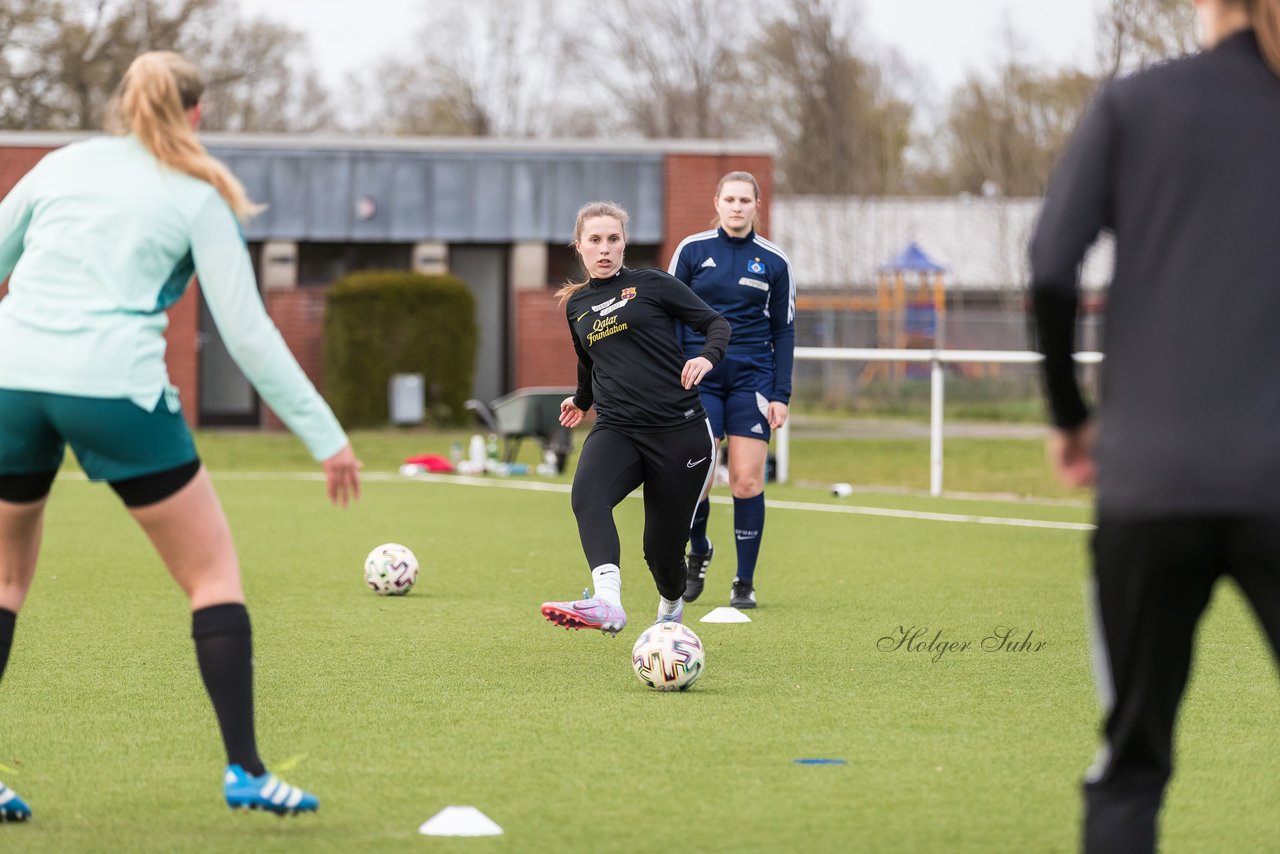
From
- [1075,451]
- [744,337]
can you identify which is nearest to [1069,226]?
[1075,451]

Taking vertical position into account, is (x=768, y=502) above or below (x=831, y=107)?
below

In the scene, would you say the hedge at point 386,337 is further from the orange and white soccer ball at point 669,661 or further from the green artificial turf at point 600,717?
the orange and white soccer ball at point 669,661

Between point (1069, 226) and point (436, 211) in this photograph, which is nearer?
point (1069, 226)

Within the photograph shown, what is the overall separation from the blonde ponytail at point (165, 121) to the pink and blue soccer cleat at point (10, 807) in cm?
165

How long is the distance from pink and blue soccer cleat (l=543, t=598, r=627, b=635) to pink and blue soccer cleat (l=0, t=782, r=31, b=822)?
2.38 metres

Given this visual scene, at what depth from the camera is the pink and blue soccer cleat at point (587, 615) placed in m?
6.72

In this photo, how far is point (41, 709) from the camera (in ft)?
20.7

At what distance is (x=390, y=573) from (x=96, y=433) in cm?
549

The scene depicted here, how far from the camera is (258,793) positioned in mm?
4449

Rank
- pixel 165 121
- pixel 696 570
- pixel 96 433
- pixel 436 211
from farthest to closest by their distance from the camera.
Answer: pixel 436 211 < pixel 696 570 < pixel 165 121 < pixel 96 433

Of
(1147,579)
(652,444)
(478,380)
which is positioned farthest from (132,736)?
(478,380)

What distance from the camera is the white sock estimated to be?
23.1ft

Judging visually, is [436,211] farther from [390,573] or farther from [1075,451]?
[1075,451]
